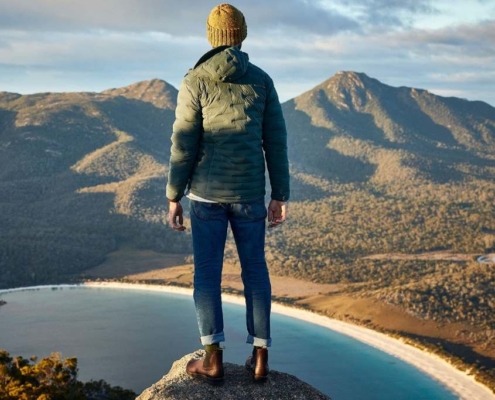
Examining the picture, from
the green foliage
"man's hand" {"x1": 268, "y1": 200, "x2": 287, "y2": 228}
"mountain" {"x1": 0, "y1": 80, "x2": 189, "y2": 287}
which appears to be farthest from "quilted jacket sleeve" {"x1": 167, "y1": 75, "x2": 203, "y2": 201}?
"mountain" {"x1": 0, "y1": 80, "x2": 189, "y2": 287}

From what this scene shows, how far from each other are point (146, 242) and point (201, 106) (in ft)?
347

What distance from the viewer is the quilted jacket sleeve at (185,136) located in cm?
814

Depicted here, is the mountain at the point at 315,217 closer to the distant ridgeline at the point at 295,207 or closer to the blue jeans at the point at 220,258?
the distant ridgeline at the point at 295,207

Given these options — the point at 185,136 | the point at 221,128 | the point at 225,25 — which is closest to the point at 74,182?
the point at 225,25

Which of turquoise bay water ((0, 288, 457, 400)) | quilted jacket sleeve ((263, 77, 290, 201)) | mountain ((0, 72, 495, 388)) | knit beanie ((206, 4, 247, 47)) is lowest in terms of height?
turquoise bay water ((0, 288, 457, 400))

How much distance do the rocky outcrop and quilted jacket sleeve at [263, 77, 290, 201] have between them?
7.69 feet

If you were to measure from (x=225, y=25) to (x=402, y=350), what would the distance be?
189ft

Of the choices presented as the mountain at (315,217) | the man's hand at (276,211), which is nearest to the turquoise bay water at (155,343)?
the mountain at (315,217)

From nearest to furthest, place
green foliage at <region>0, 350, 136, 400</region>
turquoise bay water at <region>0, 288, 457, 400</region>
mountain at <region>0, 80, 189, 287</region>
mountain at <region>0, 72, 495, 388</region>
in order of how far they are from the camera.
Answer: green foliage at <region>0, 350, 136, 400</region> → turquoise bay water at <region>0, 288, 457, 400</region> → mountain at <region>0, 72, 495, 388</region> → mountain at <region>0, 80, 189, 287</region>

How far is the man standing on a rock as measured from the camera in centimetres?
814

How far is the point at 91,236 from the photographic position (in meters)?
109

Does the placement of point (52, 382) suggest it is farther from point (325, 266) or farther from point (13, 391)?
point (325, 266)

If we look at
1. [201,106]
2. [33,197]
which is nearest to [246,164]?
[201,106]

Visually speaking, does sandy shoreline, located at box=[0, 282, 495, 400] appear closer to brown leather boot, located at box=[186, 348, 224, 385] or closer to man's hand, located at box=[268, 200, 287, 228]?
brown leather boot, located at box=[186, 348, 224, 385]
